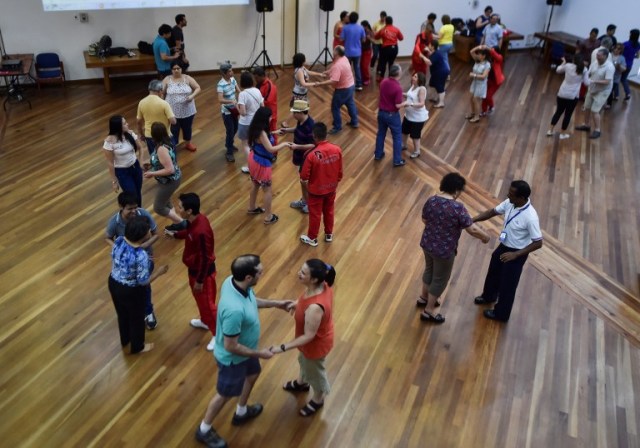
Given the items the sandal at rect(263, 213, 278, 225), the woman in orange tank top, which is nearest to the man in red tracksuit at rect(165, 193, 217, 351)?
the woman in orange tank top

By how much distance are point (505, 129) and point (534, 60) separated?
511 centimetres

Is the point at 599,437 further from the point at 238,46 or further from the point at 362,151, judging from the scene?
Answer: the point at 238,46

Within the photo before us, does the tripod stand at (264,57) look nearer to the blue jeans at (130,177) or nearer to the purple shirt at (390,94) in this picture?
the purple shirt at (390,94)

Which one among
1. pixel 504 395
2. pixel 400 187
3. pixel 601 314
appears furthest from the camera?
pixel 400 187

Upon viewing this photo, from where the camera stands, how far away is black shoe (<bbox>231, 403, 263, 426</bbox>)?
11.5ft

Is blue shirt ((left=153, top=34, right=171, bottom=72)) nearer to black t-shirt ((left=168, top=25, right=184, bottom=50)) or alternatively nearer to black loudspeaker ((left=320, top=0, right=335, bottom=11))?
black t-shirt ((left=168, top=25, right=184, bottom=50))

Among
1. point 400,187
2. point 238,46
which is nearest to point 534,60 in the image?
point 238,46

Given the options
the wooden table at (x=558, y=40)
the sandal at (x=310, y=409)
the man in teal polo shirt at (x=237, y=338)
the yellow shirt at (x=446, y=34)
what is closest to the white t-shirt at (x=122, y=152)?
the man in teal polo shirt at (x=237, y=338)

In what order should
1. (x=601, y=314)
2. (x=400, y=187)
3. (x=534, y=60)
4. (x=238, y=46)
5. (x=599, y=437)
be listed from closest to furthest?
1. (x=599, y=437)
2. (x=601, y=314)
3. (x=400, y=187)
4. (x=238, y=46)
5. (x=534, y=60)

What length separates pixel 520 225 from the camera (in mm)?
3947

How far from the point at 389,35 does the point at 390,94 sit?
365 cm

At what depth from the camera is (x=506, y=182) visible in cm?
Result: 681

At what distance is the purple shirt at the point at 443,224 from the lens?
383 cm

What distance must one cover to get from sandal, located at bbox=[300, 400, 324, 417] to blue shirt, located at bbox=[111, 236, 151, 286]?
140cm
